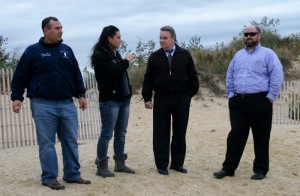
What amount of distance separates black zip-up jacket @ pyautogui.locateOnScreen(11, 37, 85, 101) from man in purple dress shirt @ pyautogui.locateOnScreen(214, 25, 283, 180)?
2.23 m

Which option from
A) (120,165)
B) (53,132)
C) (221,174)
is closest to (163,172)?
(120,165)

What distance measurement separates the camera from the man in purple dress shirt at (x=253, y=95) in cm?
716

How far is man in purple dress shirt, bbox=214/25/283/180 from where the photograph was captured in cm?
716

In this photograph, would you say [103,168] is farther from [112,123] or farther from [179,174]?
[179,174]

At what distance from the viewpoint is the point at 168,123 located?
24.6 feet

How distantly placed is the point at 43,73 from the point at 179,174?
2360 millimetres

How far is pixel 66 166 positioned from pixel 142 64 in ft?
42.0

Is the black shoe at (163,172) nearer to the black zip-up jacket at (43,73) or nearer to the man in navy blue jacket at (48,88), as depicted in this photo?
the man in navy blue jacket at (48,88)

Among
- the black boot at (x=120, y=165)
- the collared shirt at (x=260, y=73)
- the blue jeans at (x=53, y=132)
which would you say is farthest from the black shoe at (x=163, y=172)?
the collared shirt at (x=260, y=73)

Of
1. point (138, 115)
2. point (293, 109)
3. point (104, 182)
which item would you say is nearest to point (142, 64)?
point (138, 115)

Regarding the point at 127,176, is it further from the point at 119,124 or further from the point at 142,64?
the point at 142,64

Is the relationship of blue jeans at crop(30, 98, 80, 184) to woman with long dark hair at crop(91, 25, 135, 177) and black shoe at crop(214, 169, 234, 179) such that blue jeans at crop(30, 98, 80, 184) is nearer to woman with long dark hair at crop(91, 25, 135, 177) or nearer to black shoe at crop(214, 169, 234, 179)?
woman with long dark hair at crop(91, 25, 135, 177)

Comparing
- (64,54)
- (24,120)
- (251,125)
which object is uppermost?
(64,54)

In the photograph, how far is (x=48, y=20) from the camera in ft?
20.9
